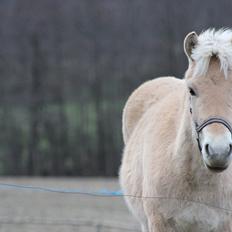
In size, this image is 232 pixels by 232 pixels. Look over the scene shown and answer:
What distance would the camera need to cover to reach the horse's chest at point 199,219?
443 centimetres

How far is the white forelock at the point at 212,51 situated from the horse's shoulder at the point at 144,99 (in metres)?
2.13

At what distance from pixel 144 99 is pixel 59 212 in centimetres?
773

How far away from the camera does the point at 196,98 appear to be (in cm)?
405

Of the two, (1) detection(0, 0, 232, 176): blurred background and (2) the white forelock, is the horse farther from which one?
A: (1) detection(0, 0, 232, 176): blurred background

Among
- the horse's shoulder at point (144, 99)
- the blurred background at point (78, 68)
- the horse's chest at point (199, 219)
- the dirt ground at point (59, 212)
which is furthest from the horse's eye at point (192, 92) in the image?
the blurred background at point (78, 68)

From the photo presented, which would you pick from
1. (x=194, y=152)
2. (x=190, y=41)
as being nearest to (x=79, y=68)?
(x=194, y=152)

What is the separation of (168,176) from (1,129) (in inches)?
1115

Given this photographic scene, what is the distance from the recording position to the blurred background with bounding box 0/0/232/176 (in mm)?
31578

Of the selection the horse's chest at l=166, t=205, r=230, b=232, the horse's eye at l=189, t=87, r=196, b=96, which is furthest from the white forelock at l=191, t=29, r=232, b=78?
the horse's chest at l=166, t=205, r=230, b=232

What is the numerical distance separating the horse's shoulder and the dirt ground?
10.8 ft

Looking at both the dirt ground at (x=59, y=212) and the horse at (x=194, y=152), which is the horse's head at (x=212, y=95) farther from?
the dirt ground at (x=59, y=212)

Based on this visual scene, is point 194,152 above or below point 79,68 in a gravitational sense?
below

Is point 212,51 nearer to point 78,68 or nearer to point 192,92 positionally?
point 192,92

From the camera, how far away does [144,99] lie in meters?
6.72
